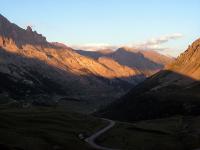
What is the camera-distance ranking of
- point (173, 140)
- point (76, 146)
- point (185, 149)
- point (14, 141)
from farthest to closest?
point (173, 140) → point (185, 149) → point (76, 146) → point (14, 141)

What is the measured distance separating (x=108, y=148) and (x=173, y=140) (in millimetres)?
35215

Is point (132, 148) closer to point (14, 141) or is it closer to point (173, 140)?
point (173, 140)

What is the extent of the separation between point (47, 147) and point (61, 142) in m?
14.2

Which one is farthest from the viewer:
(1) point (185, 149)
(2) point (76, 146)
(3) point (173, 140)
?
(3) point (173, 140)

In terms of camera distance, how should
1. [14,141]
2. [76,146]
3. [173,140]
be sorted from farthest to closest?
[173,140] < [76,146] < [14,141]

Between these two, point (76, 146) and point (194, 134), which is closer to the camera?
point (76, 146)

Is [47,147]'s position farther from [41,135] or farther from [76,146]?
[41,135]

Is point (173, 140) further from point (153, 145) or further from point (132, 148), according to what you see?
point (132, 148)

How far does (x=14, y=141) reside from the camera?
145125 millimetres

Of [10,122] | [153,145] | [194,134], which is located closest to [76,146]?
[153,145]

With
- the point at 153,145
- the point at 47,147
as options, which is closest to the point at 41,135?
the point at 47,147

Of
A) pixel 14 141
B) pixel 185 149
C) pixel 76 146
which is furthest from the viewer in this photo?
pixel 185 149

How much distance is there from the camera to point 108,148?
170500 millimetres

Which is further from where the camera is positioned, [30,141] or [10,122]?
[10,122]
